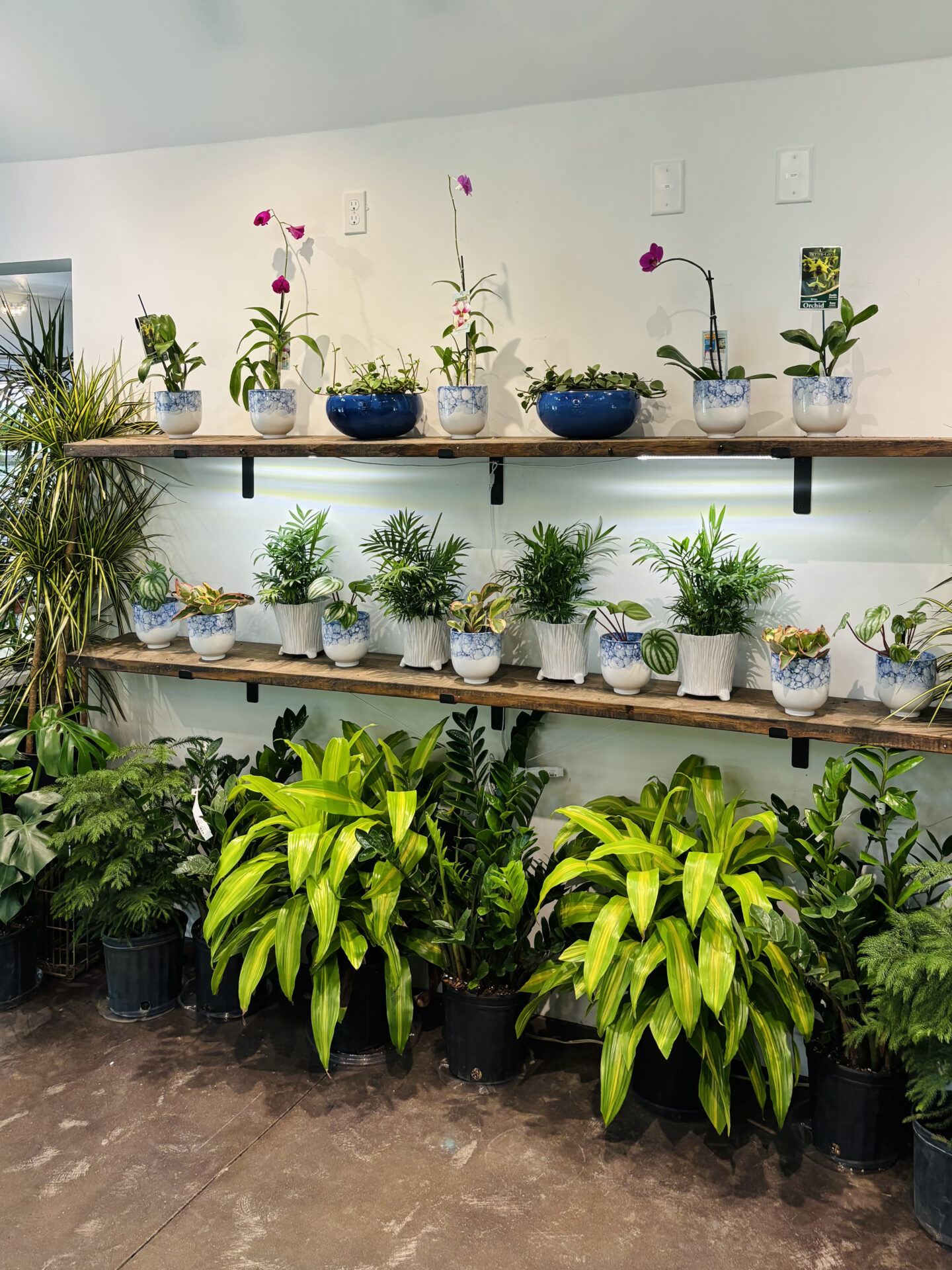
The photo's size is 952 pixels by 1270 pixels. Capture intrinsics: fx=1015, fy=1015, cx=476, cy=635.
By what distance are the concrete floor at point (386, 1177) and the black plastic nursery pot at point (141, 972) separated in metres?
0.18

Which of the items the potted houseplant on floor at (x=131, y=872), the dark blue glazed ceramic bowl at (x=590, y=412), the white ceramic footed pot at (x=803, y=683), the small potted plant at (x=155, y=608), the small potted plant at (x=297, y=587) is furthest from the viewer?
the small potted plant at (x=155, y=608)

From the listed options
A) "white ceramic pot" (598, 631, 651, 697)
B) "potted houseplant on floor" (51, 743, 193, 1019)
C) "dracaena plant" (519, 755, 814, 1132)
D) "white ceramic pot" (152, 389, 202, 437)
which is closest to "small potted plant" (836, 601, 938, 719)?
"dracaena plant" (519, 755, 814, 1132)

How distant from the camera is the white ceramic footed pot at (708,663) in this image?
2389mm

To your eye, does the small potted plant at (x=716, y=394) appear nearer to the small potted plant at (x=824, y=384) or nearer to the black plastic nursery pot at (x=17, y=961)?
the small potted plant at (x=824, y=384)

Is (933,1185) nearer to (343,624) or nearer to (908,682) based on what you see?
(908,682)

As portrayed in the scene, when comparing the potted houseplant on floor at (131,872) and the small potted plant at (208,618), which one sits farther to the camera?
the small potted plant at (208,618)

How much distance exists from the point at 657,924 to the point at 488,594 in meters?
0.92

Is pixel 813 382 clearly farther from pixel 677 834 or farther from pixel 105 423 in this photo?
pixel 105 423

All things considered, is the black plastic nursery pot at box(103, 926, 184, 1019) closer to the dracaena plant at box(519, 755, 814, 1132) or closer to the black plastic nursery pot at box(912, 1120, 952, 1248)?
the dracaena plant at box(519, 755, 814, 1132)

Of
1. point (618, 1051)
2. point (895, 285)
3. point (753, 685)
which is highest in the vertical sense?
point (895, 285)

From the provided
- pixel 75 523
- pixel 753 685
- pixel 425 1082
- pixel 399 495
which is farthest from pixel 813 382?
pixel 75 523

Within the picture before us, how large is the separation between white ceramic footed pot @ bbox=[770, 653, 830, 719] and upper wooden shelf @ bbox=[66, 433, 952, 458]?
0.45 meters

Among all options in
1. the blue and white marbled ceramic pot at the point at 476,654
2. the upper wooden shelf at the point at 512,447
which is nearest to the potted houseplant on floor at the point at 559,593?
the blue and white marbled ceramic pot at the point at 476,654

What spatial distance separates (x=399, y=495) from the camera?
9.43ft
